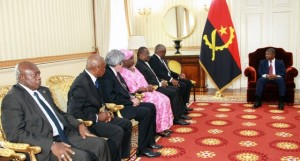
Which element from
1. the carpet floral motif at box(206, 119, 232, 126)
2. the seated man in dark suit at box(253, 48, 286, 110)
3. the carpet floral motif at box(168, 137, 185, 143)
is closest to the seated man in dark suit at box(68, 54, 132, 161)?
the carpet floral motif at box(168, 137, 185, 143)

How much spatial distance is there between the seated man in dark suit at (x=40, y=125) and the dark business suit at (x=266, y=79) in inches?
157

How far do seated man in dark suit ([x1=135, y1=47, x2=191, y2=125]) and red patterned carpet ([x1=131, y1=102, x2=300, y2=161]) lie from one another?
0.87 feet

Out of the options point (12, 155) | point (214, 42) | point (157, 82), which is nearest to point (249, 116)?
point (157, 82)

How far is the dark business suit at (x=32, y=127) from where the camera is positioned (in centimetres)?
235

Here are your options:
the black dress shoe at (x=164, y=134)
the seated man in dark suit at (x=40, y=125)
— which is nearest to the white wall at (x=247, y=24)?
the black dress shoe at (x=164, y=134)

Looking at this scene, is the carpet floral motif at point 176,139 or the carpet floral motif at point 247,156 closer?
the carpet floral motif at point 247,156

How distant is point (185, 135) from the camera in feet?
14.6

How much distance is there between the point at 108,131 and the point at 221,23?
4.44m

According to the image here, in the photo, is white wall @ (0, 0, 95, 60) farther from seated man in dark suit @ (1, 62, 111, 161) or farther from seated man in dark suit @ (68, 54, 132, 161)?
seated man in dark suit @ (1, 62, 111, 161)

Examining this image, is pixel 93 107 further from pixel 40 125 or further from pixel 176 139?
pixel 176 139

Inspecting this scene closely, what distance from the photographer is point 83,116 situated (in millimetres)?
3143

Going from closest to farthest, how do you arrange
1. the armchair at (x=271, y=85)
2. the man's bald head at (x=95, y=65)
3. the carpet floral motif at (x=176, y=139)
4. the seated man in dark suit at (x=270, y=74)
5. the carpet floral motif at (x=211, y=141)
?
1. the man's bald head at (x=95, y=65)
2. the carpet floral motif at (x=211, y=141)
3. the carpet floral motif at (x=176, y=139)
4. the seated man in dark suit at (x=270, y=74)
5. the armchair at (x=271, y=85)

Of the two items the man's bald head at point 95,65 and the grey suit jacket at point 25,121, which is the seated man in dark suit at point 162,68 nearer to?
the man's bald head at point 95,65

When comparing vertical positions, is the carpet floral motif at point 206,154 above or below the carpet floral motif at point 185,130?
below
